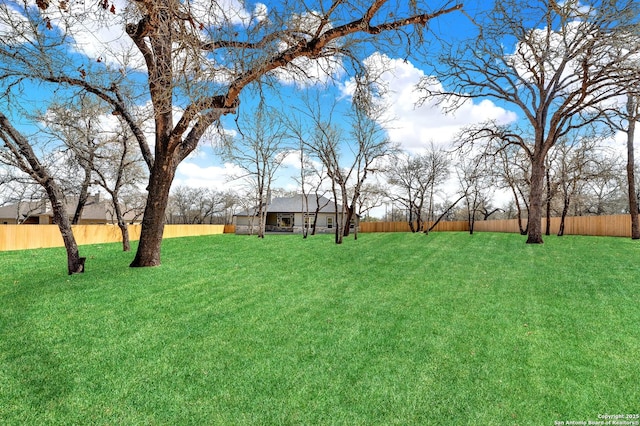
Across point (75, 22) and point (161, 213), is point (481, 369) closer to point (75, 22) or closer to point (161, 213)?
point (75, 22)

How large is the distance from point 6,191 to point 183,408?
2682 centimetres

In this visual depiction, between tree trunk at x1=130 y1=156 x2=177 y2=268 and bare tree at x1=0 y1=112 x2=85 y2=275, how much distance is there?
123 cm

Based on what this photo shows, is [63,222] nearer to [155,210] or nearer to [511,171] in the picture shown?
[155,210]

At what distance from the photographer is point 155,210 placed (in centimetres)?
766

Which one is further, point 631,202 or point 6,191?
point 6,191

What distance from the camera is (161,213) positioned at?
778 cm

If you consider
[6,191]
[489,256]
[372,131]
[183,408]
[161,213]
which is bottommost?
[183,408]

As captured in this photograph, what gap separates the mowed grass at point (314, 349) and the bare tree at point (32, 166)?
0.63 meters

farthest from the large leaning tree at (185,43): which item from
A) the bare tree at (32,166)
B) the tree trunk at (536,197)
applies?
the tree trunk at (536,197)

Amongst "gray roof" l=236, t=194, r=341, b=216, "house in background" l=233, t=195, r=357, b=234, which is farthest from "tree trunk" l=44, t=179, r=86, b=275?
"gray roof" l=236, t=194, r=341, b=216

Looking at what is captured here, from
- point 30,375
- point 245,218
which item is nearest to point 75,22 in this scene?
point 30,375

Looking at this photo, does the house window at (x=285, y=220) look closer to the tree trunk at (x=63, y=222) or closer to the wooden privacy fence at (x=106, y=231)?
the wooden privacy fence at (x=106, y=231)

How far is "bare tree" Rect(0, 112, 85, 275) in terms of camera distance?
595 cm

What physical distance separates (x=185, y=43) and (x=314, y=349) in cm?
348
